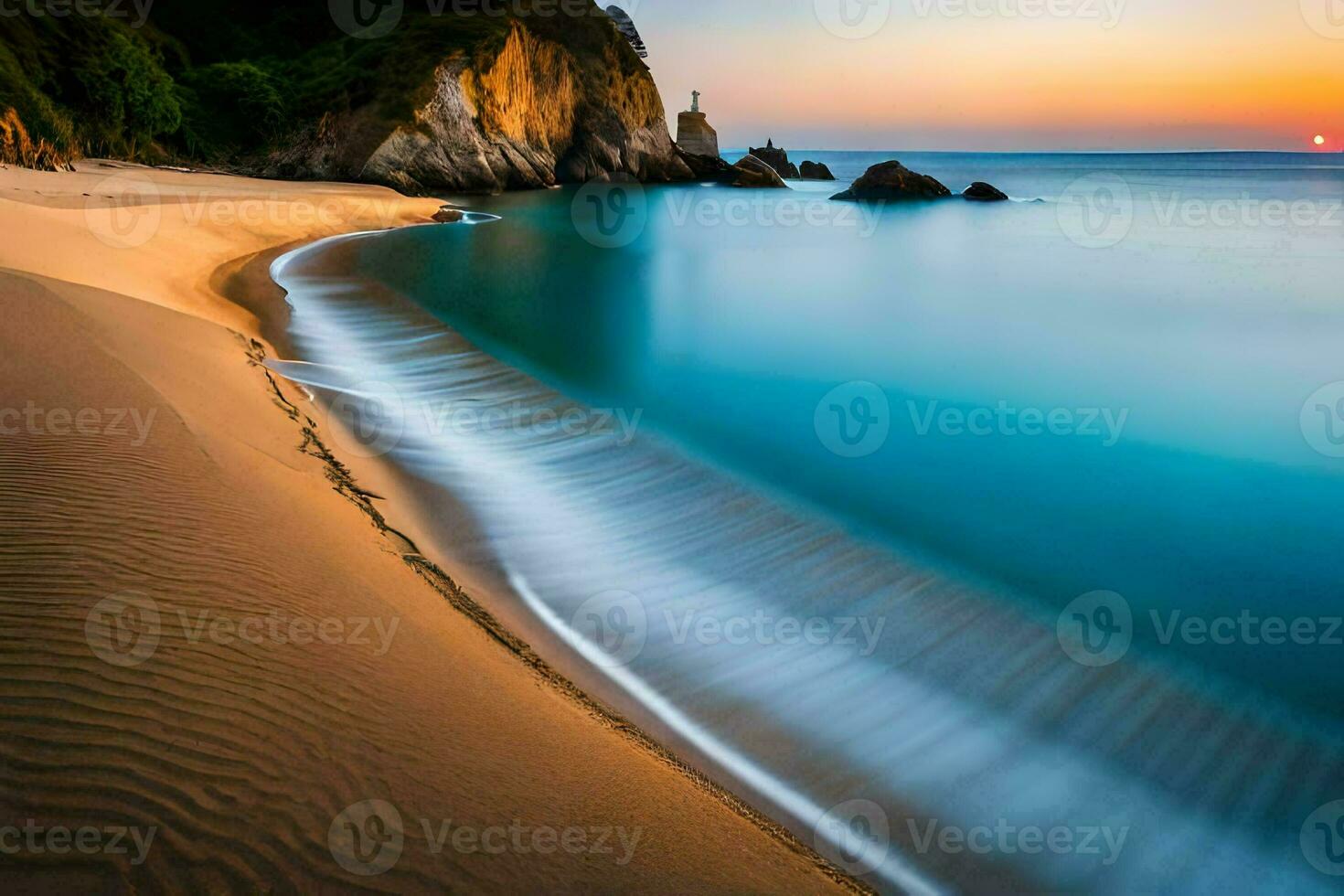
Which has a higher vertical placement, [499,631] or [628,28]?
[628,28]

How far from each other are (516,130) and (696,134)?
33465 millimetres

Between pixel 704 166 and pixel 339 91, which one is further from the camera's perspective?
pixel 704 166

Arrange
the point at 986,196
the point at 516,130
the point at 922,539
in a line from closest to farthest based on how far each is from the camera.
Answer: the point at 922,539, the point at 516,130, the point at 986,196


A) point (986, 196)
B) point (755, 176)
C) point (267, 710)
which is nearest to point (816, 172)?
point (755, 176)

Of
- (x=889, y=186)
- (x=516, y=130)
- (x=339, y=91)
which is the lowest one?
(x=889, y=186)

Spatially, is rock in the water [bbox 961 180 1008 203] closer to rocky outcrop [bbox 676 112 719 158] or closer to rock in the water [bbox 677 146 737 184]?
rock in the water [bbox 677 146 737 184]

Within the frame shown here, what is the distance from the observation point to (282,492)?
20.1 feet

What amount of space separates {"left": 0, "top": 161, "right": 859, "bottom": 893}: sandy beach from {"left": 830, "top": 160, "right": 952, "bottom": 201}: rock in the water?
5208 centimetres

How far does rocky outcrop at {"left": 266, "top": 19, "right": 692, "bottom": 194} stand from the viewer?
39.1 metres

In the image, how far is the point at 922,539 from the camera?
7.77 meters

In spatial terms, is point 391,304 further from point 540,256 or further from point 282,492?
point 282,492

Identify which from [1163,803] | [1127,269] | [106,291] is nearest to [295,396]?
[106,291]

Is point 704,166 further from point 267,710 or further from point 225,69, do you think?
point 267,710

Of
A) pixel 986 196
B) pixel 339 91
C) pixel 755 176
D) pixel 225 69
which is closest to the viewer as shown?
pixel 225 69
